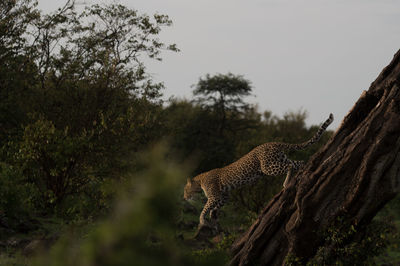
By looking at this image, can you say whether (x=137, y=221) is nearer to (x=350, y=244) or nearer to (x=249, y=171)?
(x=350, y=244)

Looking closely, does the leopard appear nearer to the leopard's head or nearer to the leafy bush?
the leopard's head

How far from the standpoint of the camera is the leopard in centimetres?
1273

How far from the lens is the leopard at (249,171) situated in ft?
41.8

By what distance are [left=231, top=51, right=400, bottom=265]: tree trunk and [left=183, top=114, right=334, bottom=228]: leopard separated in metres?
3.04

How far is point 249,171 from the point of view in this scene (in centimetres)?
1369

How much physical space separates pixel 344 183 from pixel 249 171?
20.5 feet

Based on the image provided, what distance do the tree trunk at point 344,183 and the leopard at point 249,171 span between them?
3.04m

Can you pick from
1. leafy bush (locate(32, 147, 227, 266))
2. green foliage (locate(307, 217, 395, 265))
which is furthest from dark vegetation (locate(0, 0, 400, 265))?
leafy bush (locate(32, 147, 227, 266))

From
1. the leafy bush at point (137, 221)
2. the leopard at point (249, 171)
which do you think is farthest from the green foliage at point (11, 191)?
the leafy bush at point (137, 221)

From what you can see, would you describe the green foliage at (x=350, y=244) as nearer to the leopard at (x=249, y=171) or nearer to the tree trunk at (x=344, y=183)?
the tree trunk at (x=344, y=183)

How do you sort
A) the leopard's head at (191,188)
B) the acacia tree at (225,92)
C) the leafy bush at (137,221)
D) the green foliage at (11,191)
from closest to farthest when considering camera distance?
the leafy bush at (137,221)
the green foliage at (11,191)
the leopard's head at (191,188)
the acacia tree at (225,92)

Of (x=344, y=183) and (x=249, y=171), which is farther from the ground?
(x=344, y=183)

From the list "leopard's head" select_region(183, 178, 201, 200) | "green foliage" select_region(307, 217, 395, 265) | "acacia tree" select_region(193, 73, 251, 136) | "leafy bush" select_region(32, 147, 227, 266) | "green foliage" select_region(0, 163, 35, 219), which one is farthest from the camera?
"acacia tree" select_region(193, 73, 251, 136)

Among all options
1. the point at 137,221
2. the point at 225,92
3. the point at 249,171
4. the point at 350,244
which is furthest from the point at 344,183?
the point at 225,92
